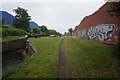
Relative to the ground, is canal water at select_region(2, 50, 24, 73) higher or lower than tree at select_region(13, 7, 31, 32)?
lower

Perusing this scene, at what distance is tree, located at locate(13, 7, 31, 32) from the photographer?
82562 millimetres

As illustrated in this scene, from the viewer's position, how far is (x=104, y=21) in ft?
99.3

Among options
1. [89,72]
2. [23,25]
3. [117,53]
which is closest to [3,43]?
[117,53]

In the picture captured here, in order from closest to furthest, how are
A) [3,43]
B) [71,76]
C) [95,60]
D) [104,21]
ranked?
[71,76], [95,60], [104,21], [3,43]

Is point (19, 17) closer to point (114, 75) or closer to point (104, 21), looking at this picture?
point (104, 21)

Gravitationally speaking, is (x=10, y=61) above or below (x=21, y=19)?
below

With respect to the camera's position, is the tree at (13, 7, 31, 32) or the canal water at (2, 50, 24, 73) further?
the tree at (13, 7, 31, 32)

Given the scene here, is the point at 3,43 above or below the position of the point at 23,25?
below

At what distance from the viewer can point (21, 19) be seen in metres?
82.6

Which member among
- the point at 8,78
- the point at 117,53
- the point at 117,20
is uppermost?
the point at 117,20

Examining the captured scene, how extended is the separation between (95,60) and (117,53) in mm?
2350

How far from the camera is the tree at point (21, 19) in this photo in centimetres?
8256

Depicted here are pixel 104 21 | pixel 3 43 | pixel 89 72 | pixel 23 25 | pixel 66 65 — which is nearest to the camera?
pixel 89 72

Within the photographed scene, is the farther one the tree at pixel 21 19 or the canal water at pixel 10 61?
the tree at pixel 21 19
